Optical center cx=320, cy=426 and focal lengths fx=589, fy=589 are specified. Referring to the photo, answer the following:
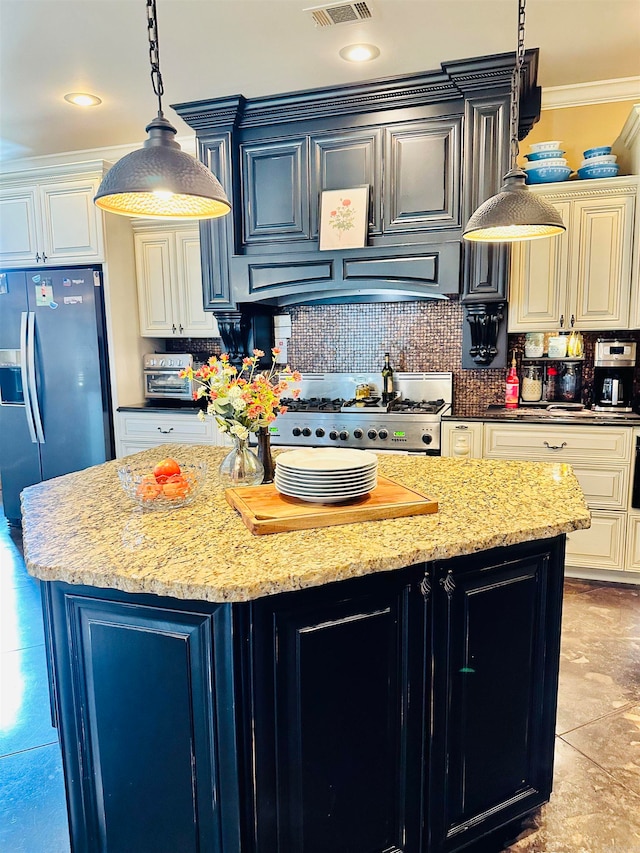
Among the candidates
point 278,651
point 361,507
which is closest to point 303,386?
point 361,507

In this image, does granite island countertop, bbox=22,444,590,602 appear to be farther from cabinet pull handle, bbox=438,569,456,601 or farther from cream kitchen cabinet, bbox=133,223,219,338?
cream kitchen cabinet, bbox=133,223,219,338

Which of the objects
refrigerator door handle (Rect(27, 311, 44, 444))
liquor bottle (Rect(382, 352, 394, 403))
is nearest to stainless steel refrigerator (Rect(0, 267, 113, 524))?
refrigerator door handle (Rect(27, 311, 44, 444))

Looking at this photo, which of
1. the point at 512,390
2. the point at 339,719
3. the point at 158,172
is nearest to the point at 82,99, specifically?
the point at 158,172

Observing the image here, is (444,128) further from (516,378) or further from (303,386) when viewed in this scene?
(303,386)

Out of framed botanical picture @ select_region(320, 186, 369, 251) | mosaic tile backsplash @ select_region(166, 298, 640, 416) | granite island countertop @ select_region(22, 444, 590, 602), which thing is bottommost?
granite island countertop @ select_region(22, 444, 590, 602)

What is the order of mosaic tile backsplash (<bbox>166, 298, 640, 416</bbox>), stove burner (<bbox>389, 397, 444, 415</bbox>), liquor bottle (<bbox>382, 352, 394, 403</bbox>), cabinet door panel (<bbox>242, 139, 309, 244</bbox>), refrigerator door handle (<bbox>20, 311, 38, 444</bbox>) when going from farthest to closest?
refrigerator door handle (<bbox>20, 311, 38, 444</bbox>) < liquor bottle (<bbox>382, 352, 394, 403</bbox>) < mosaic tile backsplash (<bbox>166, 298, 640, 416</bbox>) < cabinet door panel (<bbox>242, 139, 309, 244</bbox>) < stove burner (<bbox>389, 397, 444, 415</bbox>)

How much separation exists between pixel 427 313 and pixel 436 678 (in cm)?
291

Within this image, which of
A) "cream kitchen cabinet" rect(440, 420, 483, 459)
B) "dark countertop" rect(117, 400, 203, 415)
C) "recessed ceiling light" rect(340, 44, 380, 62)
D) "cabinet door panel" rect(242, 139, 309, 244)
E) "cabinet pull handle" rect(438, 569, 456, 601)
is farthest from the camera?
"dark countertop" rect(117, 400, 203, 415)

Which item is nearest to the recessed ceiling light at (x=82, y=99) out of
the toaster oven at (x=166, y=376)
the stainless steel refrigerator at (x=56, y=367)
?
the stainless steel refrigerator at (x=56, y=367)

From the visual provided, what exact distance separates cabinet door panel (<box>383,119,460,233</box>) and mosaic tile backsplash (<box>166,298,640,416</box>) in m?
0.63

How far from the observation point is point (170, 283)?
4.36 metres

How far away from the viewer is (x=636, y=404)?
3.55 metres

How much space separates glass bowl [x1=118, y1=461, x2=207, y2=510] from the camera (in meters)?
1.60

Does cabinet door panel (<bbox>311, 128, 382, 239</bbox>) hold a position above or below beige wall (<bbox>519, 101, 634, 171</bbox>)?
below
